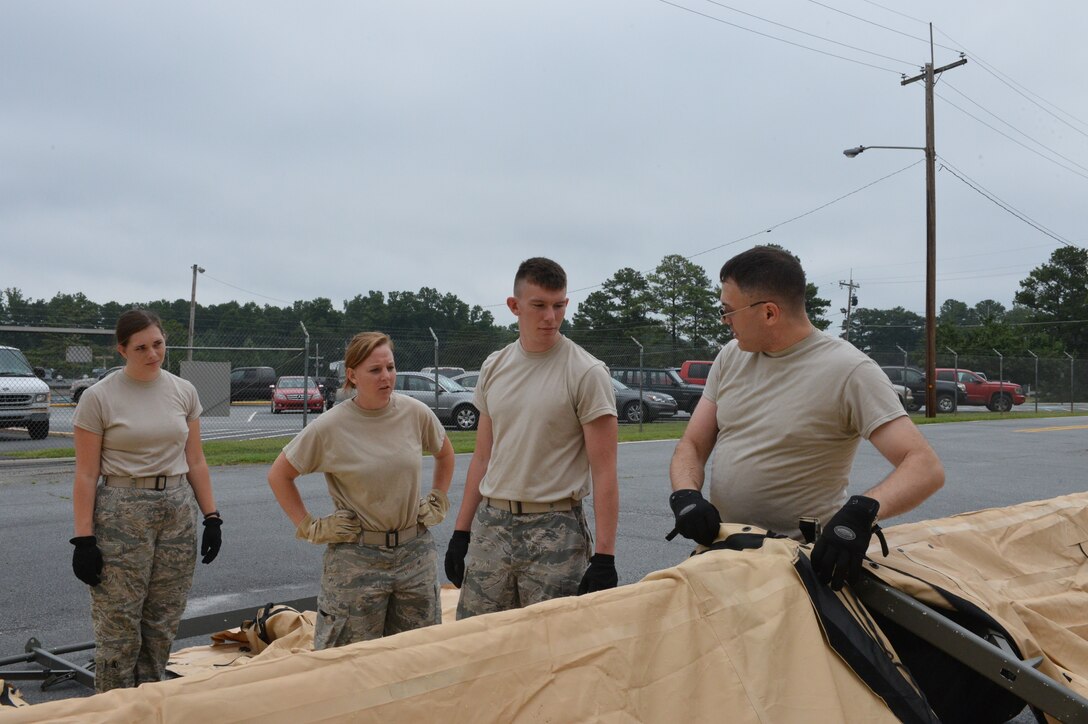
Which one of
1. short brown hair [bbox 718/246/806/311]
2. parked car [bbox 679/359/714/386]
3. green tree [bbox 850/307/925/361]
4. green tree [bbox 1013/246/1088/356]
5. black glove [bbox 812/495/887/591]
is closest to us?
black glove [bbox 812/495/887/591]

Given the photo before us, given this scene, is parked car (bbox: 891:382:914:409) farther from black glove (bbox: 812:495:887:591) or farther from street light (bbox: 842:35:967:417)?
black glove (bbox: 812:495:887:591)

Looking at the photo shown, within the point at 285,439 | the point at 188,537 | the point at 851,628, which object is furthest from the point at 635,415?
the point at 851,628

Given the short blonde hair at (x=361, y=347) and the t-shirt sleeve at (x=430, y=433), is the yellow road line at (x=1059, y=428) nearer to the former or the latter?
the t-shirt sleeve at (x=430, y=433)

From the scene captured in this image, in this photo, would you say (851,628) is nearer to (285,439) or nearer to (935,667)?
(935,667)

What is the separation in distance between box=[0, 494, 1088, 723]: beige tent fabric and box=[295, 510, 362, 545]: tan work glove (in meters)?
1.69

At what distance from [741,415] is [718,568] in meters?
0.83

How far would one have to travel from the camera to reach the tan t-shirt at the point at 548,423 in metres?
3.39

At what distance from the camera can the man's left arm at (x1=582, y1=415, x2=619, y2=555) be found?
10.9 feet

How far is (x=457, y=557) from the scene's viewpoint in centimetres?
372

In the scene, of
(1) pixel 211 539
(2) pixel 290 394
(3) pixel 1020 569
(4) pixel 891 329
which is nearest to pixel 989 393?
(2) pixel 290 394

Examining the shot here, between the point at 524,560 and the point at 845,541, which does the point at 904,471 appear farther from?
the point at 524,560

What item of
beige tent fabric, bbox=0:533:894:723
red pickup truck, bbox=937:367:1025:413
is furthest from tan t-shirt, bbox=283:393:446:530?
red pickup truck, bbox=937:367:1025:413

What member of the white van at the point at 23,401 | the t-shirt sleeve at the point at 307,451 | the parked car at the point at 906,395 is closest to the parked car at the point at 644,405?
the parked car at the point at 906,395

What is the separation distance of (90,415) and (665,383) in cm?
2284
